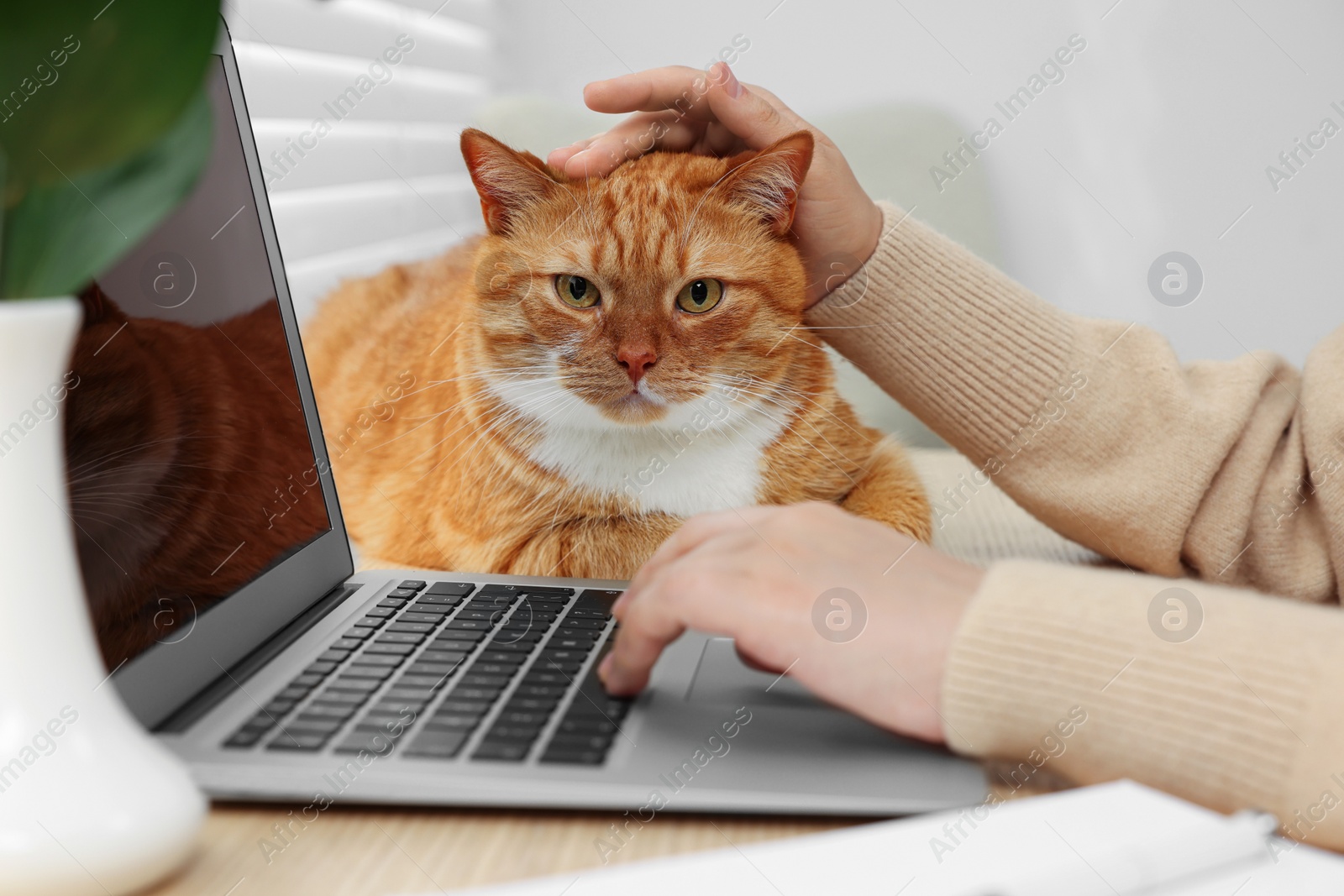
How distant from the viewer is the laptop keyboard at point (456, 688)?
55 centimetres

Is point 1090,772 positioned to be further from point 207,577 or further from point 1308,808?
point 207,577

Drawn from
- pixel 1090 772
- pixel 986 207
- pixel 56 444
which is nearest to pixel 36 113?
pixel 56 444

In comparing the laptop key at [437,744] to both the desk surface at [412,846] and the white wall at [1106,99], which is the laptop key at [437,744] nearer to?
the desk surface at [412,846]

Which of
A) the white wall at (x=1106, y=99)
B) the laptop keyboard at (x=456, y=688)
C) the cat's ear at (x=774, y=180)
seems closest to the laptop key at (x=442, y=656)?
the laptop keyboard at (x=456, y=688)

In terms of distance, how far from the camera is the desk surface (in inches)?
18.2

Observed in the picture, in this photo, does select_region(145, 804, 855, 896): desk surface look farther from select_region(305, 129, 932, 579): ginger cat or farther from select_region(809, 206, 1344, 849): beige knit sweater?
select_region(305, 129, 932, 579): ginger cat

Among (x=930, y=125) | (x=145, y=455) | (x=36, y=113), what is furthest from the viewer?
(x=930, y=125)

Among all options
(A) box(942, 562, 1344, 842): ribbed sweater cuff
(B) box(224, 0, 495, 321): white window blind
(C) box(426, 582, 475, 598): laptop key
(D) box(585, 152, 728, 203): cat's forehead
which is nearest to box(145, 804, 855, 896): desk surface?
(A) box(942, 562, 1344, 842): ribbed sweater cuff

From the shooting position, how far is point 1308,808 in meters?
0.49

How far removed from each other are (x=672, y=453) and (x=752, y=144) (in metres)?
0.37

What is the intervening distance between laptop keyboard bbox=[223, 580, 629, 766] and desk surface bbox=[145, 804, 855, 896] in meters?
0.03

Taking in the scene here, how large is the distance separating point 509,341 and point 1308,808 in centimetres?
84

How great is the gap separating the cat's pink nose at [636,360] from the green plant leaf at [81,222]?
584mm

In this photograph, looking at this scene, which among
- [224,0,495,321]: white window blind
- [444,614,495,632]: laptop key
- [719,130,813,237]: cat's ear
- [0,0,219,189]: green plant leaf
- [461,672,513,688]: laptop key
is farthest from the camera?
[224,0,495,321]: white window blind
